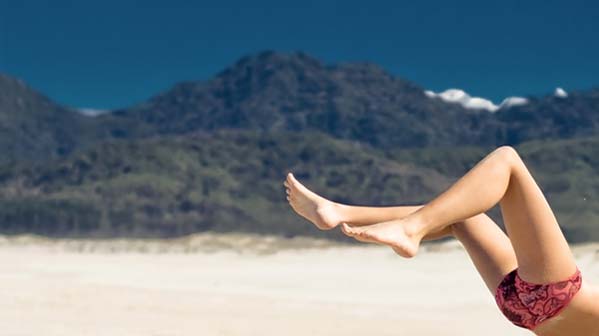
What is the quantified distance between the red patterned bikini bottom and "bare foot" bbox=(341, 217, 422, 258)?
52 cm

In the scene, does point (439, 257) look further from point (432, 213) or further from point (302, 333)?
point (432, 213)

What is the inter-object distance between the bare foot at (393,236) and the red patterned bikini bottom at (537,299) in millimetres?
522

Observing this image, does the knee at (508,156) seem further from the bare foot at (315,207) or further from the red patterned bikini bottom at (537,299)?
the bare foot at (315,207)

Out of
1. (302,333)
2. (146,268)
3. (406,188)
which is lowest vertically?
(302,333)

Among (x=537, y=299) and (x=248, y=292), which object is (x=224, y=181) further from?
(x=537, y=299)

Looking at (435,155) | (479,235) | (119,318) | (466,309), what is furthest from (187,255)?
(435,155)

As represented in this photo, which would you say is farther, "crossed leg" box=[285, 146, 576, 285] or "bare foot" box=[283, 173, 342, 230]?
"bare foot" box=[283, 173, 342, 230]

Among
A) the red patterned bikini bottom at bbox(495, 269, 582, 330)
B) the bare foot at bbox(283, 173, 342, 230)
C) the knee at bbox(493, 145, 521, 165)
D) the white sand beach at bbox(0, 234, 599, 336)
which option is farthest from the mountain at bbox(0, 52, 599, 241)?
the knee at bbox(493, 145, 521, 165)

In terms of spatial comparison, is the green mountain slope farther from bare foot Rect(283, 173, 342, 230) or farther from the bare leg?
the bare leg

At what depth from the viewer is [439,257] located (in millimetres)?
22203

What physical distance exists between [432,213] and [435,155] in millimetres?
88362

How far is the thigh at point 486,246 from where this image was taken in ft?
14.2

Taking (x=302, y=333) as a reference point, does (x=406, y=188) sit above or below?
above

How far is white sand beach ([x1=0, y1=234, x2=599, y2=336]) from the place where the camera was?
9320 mm
